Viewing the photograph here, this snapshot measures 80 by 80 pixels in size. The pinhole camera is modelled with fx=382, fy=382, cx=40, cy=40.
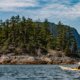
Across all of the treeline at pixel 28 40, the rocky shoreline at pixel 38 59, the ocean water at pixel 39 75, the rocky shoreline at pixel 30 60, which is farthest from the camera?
the treeline at pixel 28 40

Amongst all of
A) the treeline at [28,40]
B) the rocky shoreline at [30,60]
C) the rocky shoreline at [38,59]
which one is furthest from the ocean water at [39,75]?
the treeline at [28,40]

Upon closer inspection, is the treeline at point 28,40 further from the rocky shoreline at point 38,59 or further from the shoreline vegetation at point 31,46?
the rocky shoreline at point 38,59

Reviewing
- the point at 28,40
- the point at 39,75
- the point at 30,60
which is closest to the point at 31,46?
the point at 28,40

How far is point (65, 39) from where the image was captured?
198 m

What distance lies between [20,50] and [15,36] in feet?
62.6

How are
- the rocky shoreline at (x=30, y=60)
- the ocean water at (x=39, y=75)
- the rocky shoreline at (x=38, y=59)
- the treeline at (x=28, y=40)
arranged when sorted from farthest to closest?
the treeline at (x=28, y=40)
the rocky shoreline at (x=38, y=59)
the rocky shoreline at (x=30, y=60)
the ocean water at (x=39, y=75)

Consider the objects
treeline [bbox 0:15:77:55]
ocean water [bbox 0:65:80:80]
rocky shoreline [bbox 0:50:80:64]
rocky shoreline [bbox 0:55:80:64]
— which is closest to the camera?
ocean water [bbox 0:65:80:80]

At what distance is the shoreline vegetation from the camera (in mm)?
164925

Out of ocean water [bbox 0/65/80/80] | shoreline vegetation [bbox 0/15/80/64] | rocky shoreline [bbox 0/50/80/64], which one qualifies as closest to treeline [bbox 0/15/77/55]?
shoreline vegetation [bbox 0/15/80/64]

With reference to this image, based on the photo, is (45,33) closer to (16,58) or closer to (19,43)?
(19,43)

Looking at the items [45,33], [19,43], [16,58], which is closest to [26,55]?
[16,58]

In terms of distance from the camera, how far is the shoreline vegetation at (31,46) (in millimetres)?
164925

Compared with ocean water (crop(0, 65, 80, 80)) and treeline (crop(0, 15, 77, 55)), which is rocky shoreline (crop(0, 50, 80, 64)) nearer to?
treeline (crop(0, 15, 77, 55))

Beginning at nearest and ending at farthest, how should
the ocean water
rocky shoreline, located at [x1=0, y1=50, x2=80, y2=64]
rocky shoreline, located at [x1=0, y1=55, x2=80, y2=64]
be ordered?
the ocean water
rocky shoreline, located at [x1=0, y1=55, x2=80, y2=64]
rocky shoreline, located at [x1=0, y1=50, x2=80, y2=64]
